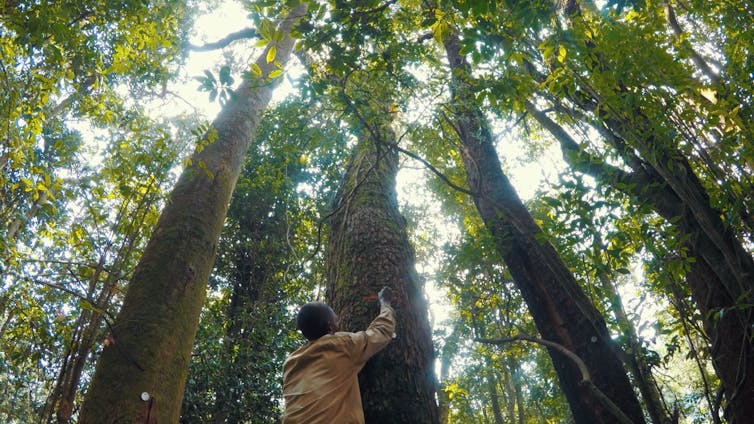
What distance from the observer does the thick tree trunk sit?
2598mm

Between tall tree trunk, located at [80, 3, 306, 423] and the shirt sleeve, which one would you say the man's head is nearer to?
the shirt sleeve

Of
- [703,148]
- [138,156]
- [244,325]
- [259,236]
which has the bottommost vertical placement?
[703,148]

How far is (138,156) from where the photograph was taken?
143 inches

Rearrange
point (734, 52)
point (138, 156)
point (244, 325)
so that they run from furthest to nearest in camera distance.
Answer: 1. point (244, 325)
2. point (734, 52)
3. point (138, 156)

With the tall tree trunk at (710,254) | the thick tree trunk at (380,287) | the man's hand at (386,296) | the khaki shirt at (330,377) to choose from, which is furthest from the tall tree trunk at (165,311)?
the tall tree trunk at (710,254)

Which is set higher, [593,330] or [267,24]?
[267,24]

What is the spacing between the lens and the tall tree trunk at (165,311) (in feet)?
7.95

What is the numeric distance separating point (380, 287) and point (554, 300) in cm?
144

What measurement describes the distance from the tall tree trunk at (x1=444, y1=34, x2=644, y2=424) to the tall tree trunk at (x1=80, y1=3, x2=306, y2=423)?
2035 millimetres

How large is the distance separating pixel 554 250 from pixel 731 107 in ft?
5.35

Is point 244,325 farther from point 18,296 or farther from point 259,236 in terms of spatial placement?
point 18,296

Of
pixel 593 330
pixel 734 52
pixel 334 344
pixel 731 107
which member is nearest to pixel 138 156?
pixel 334 344

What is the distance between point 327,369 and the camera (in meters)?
2.45

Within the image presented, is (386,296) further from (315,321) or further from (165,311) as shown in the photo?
(165,311)
